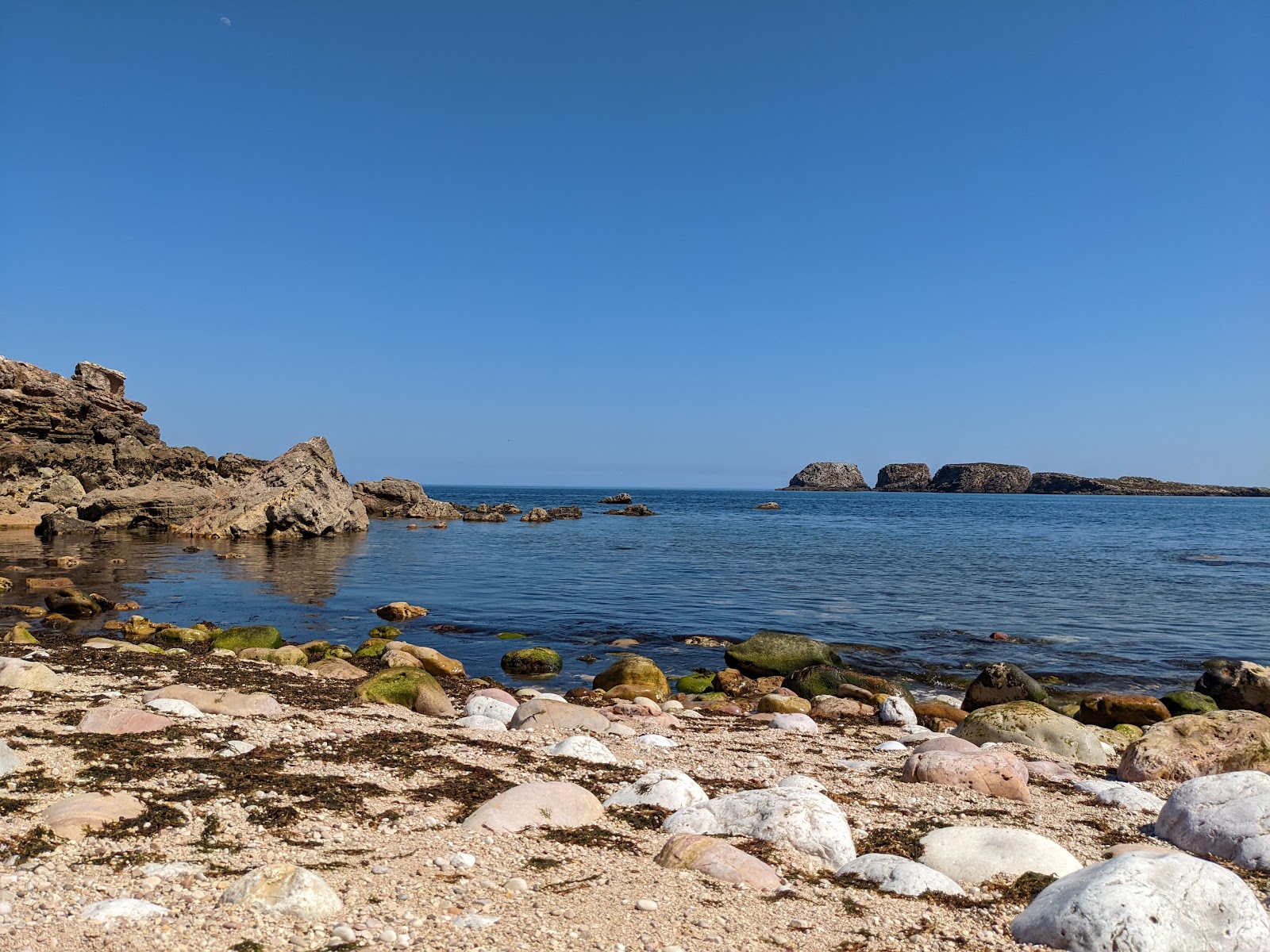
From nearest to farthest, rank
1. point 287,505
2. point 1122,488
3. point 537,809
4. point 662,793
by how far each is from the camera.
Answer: point 537,809 < point 662,793 < point 287,505 < point 1122,488

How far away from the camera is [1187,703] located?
12.0 m

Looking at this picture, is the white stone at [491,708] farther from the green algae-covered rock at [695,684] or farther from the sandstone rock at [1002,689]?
the sandstone rock at [1002,689]

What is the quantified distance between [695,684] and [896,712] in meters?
3.52

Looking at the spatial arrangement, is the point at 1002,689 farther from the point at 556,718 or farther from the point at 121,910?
the point at 121,910

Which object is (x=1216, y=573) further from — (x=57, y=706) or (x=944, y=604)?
(x=57, y=706)

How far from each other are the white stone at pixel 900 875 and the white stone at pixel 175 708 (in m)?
6.34

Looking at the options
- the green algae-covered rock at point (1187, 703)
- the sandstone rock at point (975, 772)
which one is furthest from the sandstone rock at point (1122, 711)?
the sandstone rock at point (975, 772)

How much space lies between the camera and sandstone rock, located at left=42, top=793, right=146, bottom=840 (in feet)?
15.1

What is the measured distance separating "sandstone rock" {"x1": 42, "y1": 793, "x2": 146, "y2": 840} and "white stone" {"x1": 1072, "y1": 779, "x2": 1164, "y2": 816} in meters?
7.34

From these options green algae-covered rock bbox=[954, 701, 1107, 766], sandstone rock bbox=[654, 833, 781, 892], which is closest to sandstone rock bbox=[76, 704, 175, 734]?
sandstone rock bbox=[654, 833, 781, 892]

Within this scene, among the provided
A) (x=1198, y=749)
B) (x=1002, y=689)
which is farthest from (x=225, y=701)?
(x=1002, y=689)

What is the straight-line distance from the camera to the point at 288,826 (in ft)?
16.4

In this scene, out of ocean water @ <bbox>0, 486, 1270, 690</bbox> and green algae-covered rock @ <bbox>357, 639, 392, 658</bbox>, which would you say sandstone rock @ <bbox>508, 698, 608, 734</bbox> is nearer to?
ocean water @ <bbox>0, 486, 1270, 690</bbox>

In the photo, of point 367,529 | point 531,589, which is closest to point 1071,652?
point 531,589
